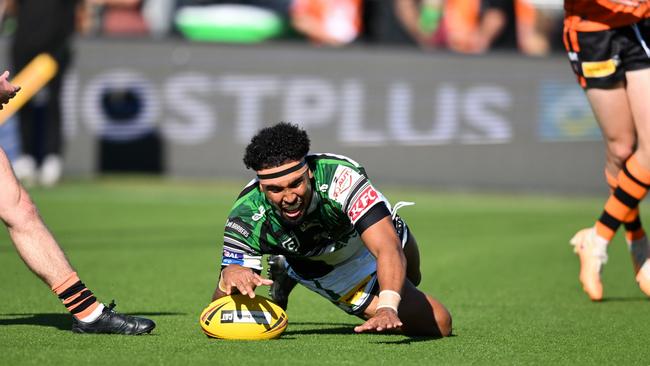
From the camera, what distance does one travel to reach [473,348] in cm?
668

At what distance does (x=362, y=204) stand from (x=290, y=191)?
387 mm

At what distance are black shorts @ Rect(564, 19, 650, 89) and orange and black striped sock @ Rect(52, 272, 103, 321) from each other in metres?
3.82

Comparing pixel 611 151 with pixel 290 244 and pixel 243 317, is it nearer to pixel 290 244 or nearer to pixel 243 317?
pixel 290 244

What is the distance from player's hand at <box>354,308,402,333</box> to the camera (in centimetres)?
602

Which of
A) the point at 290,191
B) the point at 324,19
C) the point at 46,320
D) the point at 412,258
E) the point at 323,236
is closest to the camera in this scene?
the point at 290,191

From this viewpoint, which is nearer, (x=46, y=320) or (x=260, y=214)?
(x=260, y=214)

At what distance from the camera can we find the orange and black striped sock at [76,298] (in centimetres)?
676

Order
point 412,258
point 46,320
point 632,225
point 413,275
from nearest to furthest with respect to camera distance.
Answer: point 46,320 < point 412,258 < point 413,275 < point 632,225

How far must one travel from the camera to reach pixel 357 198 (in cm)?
660

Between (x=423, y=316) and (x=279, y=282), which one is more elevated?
(x=423, y=316)

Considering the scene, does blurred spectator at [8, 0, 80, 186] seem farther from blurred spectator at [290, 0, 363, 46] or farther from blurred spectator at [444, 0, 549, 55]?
blurred spectator at [444, 0, 549, 55]

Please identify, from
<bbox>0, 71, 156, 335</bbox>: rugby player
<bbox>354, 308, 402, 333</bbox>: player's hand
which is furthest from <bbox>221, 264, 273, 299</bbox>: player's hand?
<bbox>354, 308, 402, 333</bbox>: player's hand

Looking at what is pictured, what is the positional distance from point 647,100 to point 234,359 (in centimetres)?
366

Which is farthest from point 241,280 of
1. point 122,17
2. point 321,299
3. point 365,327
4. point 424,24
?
point 122,17
